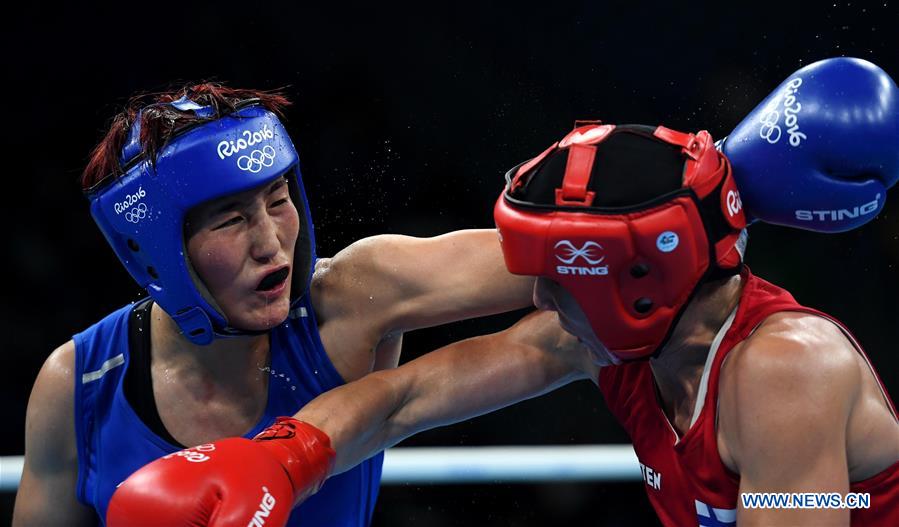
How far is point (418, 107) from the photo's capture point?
14.2 feet

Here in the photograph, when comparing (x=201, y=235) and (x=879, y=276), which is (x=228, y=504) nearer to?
(x=201, y=235)

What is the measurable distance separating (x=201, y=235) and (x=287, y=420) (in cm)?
41

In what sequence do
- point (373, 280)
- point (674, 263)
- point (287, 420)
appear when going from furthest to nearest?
point (373, 280) < point (287, 420) < point (674, 263)

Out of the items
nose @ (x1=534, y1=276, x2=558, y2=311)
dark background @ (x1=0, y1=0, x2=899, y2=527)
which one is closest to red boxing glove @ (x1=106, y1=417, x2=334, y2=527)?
nose @ (x1=534, y1=276, x2=558, y2=311)

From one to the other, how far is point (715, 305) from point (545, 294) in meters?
0.30

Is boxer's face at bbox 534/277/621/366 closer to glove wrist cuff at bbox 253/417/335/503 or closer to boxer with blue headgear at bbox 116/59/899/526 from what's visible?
boxer with blue headgear at bbox 116/59/899/526

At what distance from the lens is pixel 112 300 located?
4324 mm

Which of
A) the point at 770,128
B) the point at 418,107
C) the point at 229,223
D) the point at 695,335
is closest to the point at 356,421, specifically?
the point at 229,223

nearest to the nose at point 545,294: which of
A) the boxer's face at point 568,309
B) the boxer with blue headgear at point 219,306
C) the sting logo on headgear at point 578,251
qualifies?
the boxer's face at point 568,309

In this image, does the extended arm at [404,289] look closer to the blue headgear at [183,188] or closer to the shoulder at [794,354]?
the blue headgear at [183,188]

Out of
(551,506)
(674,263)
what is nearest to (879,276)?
(551,506)

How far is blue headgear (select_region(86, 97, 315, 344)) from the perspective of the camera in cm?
211

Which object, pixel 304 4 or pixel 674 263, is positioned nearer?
pixel 674 263

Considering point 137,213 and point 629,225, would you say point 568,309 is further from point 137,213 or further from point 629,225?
point 137,213
